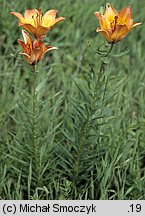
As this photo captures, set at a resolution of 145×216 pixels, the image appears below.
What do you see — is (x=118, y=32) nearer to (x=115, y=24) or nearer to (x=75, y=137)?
(x=115, y=24)

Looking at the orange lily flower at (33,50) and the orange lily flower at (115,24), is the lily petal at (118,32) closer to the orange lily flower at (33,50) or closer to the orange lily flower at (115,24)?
the orange lily flower at (115,24)

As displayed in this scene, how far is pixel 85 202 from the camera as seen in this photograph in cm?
210

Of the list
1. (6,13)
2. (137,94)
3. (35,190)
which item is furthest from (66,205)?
(6,13)

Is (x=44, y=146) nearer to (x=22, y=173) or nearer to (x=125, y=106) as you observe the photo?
(x=22, y=173)

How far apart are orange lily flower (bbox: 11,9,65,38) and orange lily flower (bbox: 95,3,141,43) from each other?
16 centimetres

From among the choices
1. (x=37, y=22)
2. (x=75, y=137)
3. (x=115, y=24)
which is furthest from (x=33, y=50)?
(x=75, y=137)

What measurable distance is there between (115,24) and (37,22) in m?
0.31

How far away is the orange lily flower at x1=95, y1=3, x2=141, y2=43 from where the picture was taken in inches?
66.9

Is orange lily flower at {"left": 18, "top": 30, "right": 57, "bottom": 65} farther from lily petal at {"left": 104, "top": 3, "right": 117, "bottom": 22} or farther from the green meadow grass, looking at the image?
lily petal at {"left": 104, "top": 3, "right": 117, "bottom": 22}

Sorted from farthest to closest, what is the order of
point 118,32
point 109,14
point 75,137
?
point 75,137, point 109,14, point 118,32

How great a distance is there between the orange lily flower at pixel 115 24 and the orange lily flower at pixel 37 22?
0.16 metres

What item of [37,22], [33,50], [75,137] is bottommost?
[75,137]

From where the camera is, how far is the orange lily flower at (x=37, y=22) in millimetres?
1722

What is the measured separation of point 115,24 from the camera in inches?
67.4
